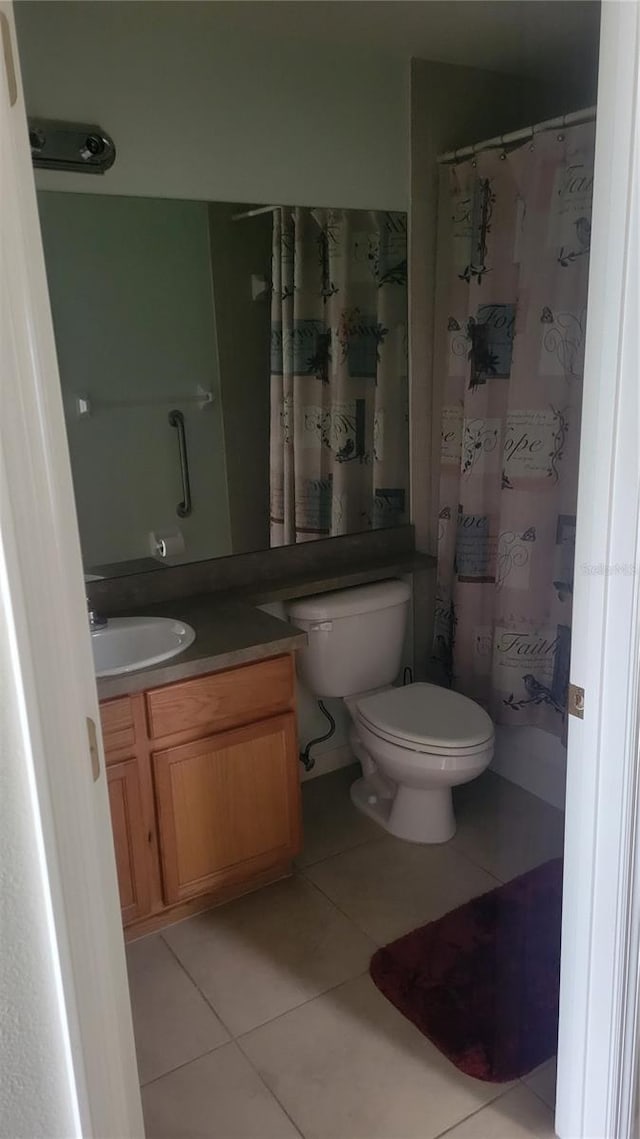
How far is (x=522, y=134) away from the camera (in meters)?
2.43

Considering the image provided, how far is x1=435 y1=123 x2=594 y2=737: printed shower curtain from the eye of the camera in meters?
2.40

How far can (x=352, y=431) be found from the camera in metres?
2.82

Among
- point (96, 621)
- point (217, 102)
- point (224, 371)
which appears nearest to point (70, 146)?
point (217, 102)

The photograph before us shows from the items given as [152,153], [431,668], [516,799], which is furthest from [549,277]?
[516,799]

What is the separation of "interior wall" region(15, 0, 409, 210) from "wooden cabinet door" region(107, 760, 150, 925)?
4.81ft

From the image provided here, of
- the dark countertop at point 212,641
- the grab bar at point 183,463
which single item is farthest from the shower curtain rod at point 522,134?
the dark countertop at point 212,641

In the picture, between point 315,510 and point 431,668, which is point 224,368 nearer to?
point 315,510

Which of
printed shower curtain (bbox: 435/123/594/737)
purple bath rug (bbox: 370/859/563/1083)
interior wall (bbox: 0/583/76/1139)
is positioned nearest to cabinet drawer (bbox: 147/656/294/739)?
purple bath rug (bbox: 370/859/563/1083)

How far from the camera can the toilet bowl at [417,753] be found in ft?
7.93

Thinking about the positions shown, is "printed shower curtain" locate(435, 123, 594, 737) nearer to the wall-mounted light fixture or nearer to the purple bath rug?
the purple bath rug

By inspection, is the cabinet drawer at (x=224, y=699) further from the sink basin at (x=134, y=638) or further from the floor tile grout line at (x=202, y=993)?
the floor tile grout line at (x=202, y=993)

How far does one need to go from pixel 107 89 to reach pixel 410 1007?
2.35 meters

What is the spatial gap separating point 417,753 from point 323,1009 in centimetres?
73

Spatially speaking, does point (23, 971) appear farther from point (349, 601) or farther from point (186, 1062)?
point (349, 601)
